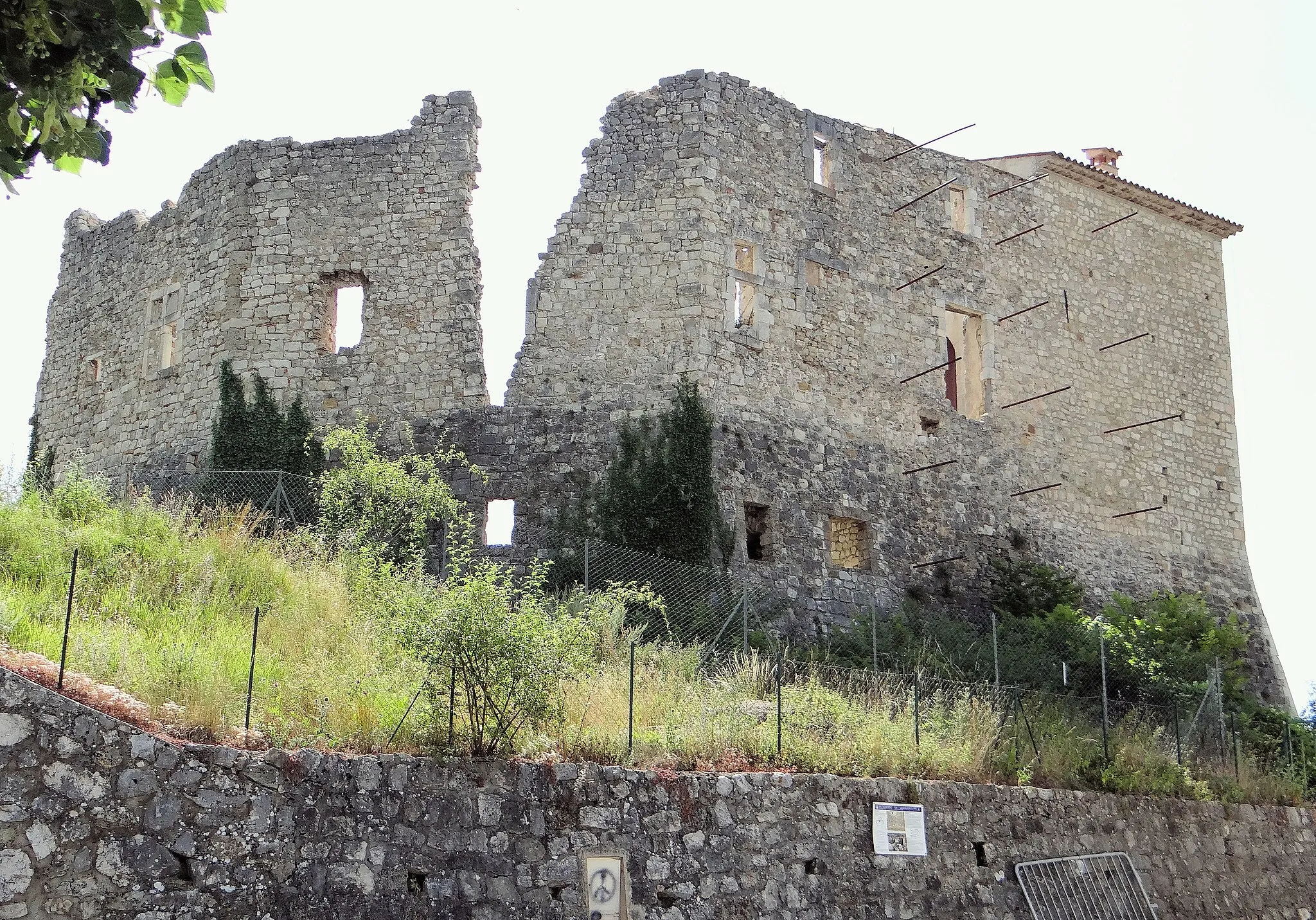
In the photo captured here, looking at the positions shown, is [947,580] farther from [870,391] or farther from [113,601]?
[113,601]

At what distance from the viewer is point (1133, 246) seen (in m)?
26.0

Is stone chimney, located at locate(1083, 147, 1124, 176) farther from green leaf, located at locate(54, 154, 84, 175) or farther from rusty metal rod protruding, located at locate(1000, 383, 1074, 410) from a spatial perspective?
green leaf, located at locate(54, 154, 84, 175)

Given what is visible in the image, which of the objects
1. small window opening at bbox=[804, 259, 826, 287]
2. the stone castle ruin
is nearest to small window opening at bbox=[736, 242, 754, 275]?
the stone castle ruin

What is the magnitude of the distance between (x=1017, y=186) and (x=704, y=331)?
8.31 meters

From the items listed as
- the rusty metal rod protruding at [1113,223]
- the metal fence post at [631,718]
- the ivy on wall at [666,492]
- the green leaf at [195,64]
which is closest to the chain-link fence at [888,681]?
the metal fence post at [631,718]

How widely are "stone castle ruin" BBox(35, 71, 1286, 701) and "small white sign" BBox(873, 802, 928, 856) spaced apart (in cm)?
702

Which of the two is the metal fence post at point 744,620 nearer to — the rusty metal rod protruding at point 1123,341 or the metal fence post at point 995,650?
the metal fence post at point 995,650

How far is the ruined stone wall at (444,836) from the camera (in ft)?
25.0

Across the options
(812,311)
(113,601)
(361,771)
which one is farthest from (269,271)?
(361,771)

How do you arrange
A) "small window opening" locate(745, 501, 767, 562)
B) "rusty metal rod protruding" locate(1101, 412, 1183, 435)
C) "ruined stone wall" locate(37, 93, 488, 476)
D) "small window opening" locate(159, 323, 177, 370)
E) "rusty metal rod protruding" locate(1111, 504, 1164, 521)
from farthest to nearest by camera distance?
"rusty metal rod protruding" locate(1101, 412, 1183, 435)
"rusty metal rod protruding" locate(1111, 504, 1164, 521)
"small window opening" locate(159, 323, 177, 370)
"ruined stone wall" locate(37, 93, 488, 476)
"small window opening" locate(745, 501, 767, 562)

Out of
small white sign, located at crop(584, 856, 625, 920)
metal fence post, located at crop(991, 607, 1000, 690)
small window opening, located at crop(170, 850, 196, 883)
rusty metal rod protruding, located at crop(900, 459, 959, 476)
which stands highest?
rusty metal rod protruding, located at crop(900, 459, 959, 476)

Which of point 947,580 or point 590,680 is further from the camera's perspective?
point 947,580

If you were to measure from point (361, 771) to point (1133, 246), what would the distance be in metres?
21.3

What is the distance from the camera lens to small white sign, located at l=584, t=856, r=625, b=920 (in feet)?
30.5
